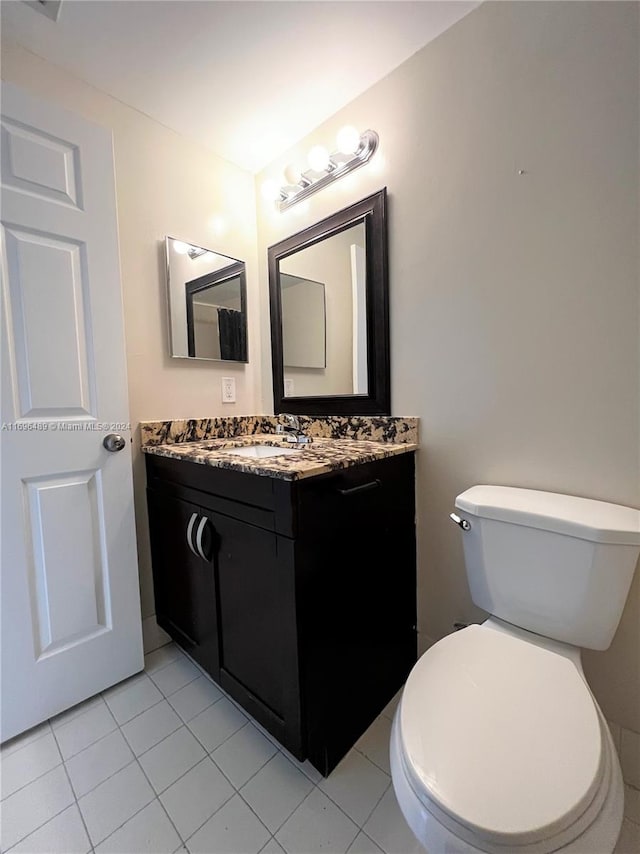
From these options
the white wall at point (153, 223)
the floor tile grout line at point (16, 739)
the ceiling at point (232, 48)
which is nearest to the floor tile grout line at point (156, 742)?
the floor tile grout line at point (16, 739)

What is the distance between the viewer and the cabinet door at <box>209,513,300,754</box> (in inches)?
35.8

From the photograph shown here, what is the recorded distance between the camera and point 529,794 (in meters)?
0.54

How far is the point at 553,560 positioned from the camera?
2.86ft

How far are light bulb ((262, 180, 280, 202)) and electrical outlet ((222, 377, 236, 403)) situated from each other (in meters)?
0.85

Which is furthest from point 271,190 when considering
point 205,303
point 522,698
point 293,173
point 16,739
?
point 16,739

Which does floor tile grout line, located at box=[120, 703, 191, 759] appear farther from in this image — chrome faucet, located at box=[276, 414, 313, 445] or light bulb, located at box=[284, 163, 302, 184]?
light bulb, located at box=[284, 163, 302, 184]

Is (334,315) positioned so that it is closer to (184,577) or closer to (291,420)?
(291,420)

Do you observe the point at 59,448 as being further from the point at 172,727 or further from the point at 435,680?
the point at 435,680

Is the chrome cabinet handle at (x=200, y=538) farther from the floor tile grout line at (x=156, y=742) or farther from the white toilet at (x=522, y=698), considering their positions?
the white toilet at (x=522, y=698)

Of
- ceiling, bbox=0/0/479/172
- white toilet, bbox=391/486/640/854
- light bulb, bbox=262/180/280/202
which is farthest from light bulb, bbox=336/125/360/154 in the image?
white toilet, bbox=391/486/640/854

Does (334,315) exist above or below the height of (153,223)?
below

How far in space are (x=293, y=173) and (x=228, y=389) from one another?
975mm

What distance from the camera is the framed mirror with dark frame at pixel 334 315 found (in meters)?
1.35

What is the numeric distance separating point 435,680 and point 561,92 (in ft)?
4.92
